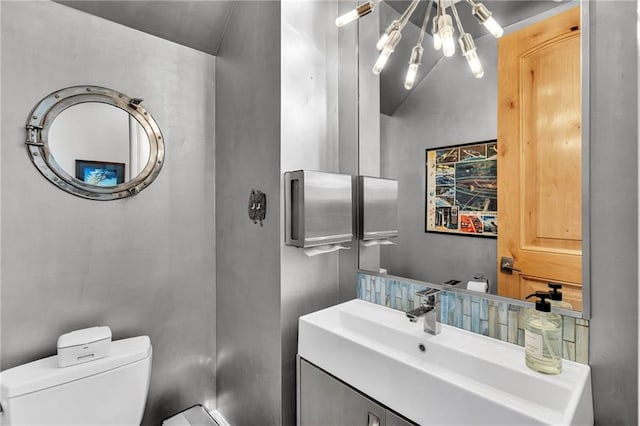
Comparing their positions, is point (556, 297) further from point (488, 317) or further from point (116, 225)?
point (116, 225)

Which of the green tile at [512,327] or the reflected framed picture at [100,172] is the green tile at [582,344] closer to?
the green tile at [512,327]

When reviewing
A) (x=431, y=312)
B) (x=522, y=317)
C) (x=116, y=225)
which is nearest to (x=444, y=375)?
(x=431, y=312)

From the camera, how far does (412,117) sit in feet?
3.96

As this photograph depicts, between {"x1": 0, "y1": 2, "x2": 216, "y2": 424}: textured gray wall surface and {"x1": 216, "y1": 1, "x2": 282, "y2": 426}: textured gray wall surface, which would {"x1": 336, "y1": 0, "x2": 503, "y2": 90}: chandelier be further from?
{"x1": 0, "y1": 2, "x2": 216, "y2": 424}: textured gray wall surface

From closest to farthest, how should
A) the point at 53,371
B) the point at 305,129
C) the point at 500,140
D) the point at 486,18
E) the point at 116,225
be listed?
1. the point at 486,18
2. the point at 500,140
3. the point at 53,371
4. the point at 305,129
5. the point at 116,225

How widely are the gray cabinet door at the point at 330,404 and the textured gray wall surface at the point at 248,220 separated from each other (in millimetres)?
147

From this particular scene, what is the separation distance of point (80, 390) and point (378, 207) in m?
1.33

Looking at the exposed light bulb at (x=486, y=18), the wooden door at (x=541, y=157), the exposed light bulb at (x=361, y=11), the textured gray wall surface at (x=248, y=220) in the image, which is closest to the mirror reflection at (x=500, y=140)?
the wooden door at (x=541, y=157)

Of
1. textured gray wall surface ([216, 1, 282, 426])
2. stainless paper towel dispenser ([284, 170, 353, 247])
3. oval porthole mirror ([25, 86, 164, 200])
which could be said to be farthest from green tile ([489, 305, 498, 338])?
oval porthole mirror ([25, 86, 164, 200])

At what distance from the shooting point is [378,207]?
4.25 feet

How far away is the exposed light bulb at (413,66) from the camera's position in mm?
1087

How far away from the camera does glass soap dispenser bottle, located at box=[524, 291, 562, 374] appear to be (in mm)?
769

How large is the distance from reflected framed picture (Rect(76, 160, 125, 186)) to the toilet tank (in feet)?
2.30

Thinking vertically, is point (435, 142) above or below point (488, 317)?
above
